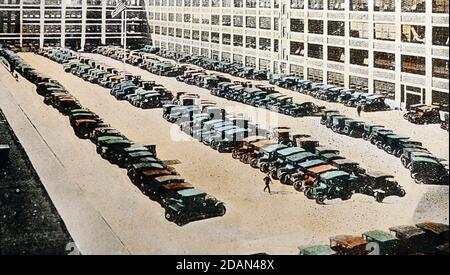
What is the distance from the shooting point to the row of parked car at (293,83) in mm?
24594

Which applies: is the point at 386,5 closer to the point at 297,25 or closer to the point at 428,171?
the point at 297,25

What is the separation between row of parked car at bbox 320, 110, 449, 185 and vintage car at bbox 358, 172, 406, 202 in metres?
1.08

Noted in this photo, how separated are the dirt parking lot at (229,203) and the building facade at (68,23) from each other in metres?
1.12

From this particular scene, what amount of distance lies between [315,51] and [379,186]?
39.5 feet

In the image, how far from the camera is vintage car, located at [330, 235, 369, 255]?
13.0 meters

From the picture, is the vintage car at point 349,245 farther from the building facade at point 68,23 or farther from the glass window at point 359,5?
the glass window at point 359,5

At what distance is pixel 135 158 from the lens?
1697cm

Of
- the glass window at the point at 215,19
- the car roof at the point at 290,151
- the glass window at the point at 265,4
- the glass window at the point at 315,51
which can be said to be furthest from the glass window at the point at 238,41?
the car roof at the point at 290,151

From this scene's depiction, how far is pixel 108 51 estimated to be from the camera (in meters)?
21.3

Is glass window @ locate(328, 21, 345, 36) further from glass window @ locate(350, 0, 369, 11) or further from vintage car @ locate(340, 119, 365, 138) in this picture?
vintage car @ locate(340, 119, 365, 138)

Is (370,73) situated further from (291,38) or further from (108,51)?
(108,51)

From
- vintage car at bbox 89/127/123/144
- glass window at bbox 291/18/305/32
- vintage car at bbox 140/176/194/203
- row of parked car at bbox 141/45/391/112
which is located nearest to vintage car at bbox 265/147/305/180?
vintage car at bbox 140/176/194/203
